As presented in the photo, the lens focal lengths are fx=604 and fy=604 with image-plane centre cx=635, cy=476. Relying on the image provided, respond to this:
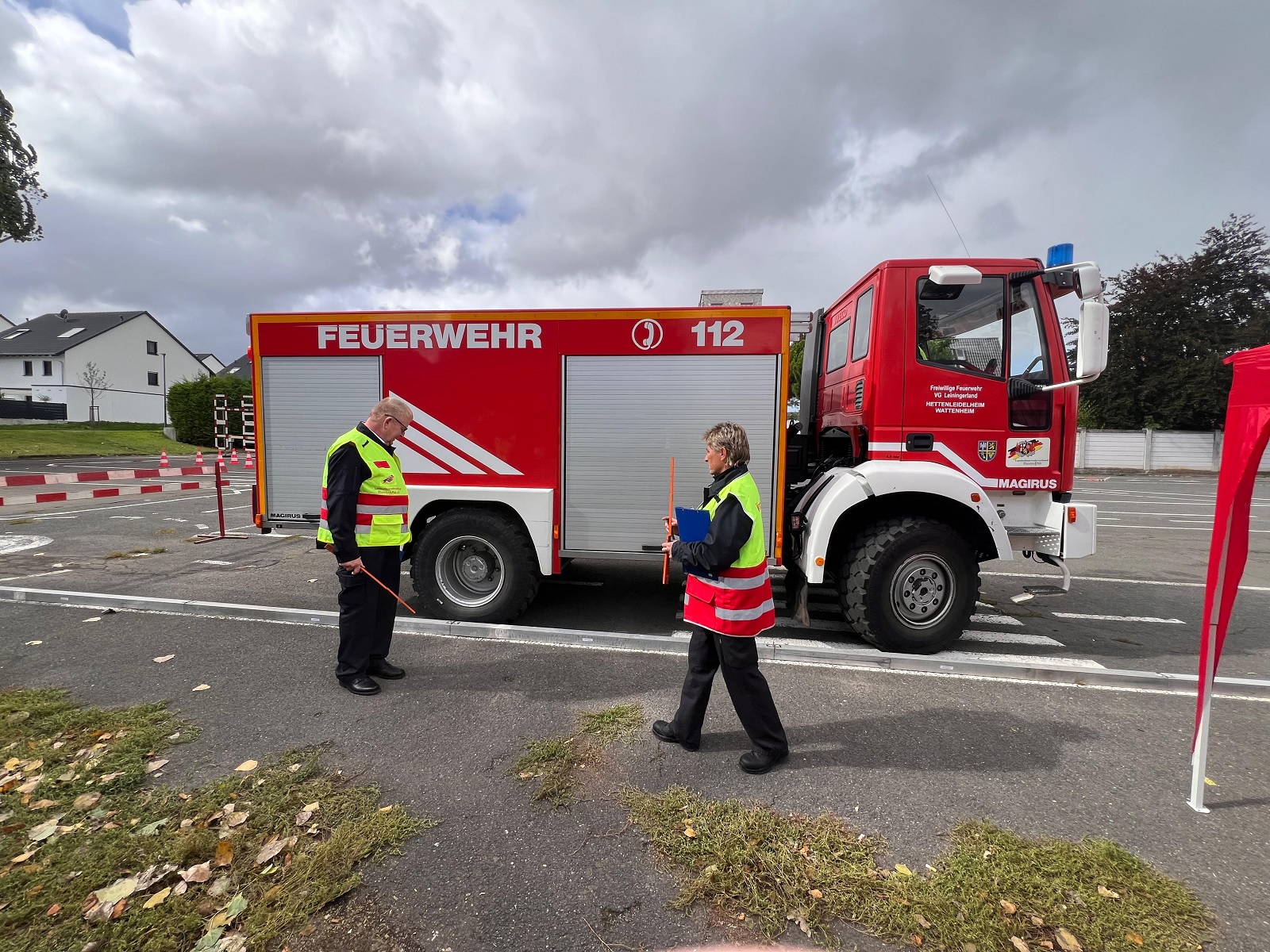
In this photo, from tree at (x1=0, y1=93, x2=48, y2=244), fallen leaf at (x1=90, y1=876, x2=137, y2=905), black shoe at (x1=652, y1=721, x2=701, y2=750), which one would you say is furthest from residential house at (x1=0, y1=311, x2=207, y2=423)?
black shoe at (x1=652, y1=721, x2=701, y2=750)

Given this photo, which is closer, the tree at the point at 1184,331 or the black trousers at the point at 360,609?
the black trousers at the point at 360,609

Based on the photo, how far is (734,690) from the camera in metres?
2.91

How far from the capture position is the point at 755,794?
2.74 metres

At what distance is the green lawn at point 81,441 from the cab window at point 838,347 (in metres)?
28.3

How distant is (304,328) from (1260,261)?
4199 cm

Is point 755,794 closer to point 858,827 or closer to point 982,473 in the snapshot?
point 858,827

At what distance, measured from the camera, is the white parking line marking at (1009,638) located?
16.2ft

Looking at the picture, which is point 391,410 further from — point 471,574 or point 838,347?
point 838,347

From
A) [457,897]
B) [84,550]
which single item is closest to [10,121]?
[84,550]

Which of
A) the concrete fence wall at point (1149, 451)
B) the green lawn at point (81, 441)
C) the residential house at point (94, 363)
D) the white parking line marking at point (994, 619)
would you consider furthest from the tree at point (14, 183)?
the concrete fence wall at point (1149, 451)

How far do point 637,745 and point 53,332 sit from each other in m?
62.2

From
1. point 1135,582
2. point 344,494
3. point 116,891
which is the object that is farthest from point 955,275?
point 116,891

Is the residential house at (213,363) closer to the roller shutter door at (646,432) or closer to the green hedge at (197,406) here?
the green hedge at (197,406)

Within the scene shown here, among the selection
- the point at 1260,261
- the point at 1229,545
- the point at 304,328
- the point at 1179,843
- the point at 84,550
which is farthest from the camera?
the point at 1260,261
